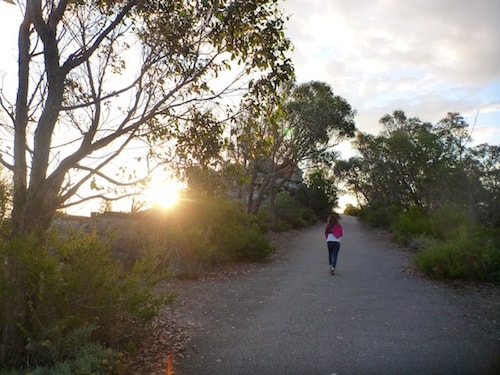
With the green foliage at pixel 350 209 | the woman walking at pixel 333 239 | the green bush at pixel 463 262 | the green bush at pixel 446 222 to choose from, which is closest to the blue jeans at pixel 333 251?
the woman walking at pixel 333 239

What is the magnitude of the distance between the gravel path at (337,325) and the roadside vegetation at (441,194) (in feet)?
3.02

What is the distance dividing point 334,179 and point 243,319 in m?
51.7

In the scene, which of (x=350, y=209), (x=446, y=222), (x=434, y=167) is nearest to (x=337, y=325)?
(x=446, y=222)

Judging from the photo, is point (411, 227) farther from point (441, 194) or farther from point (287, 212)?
point (287, 212)

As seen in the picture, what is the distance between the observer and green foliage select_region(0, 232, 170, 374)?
4.57m

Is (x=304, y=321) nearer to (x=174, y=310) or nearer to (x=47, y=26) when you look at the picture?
(x=174, y=310)

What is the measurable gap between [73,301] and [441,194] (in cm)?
2410

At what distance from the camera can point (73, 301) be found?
5082 millimetres

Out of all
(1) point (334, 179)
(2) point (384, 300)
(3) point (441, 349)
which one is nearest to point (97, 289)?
(3) point (441, 349)

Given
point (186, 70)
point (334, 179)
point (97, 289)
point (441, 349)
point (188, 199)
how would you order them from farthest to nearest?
point (334, 179) < point (188, 199) < point (186, 70) < point (441, 349) < point (97, 289)

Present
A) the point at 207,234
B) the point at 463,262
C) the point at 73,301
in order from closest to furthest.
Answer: the point at 73,301
the point at 463,262
the point at 207,234

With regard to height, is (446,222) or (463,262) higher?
(446,222)

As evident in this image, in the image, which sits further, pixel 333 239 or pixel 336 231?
pixel 336 231

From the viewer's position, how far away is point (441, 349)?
19.3ft
